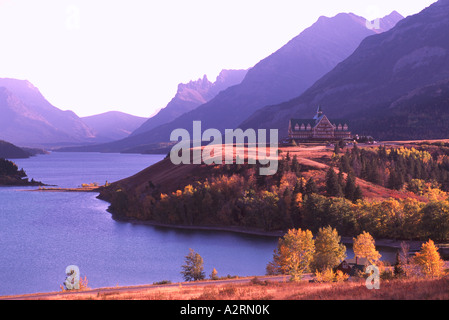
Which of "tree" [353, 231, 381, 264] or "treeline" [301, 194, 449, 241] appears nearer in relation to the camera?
"tree" [353, 231, 381, 264]

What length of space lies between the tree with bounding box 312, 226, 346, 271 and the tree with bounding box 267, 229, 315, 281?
114cm

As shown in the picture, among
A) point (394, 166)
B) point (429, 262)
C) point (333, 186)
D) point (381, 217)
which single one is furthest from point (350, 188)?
point (429, 262)

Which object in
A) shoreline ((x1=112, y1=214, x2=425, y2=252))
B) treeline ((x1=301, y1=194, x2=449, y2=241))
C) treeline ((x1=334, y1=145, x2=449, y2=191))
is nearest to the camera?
shoreline ((x1=112, y1=214, x2=425, y2=252))

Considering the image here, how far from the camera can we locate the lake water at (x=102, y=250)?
64500 mm

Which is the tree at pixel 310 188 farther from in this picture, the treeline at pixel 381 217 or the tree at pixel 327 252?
the tree at pixel 327 252

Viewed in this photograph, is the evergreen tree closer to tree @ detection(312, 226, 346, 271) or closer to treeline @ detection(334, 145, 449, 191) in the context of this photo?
treeline @ detection(334, 145, 449, 191)

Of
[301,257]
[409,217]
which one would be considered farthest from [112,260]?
[409,217]

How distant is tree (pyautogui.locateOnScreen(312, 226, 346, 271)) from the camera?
61812 millimetres

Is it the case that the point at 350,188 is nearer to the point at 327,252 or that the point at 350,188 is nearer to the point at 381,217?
the point at 381,217

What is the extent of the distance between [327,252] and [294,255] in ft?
21.2

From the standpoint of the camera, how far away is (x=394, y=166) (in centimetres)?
13100

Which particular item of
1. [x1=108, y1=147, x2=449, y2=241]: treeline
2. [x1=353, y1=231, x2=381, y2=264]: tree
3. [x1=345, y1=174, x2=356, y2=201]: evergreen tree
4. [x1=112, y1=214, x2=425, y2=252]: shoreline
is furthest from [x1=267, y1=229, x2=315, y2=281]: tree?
[x1=345, y1=174, x2=356, y2=201]: evergreen tree

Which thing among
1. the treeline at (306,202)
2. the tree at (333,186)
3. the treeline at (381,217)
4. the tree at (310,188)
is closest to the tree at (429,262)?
the treeline at (381,217)
